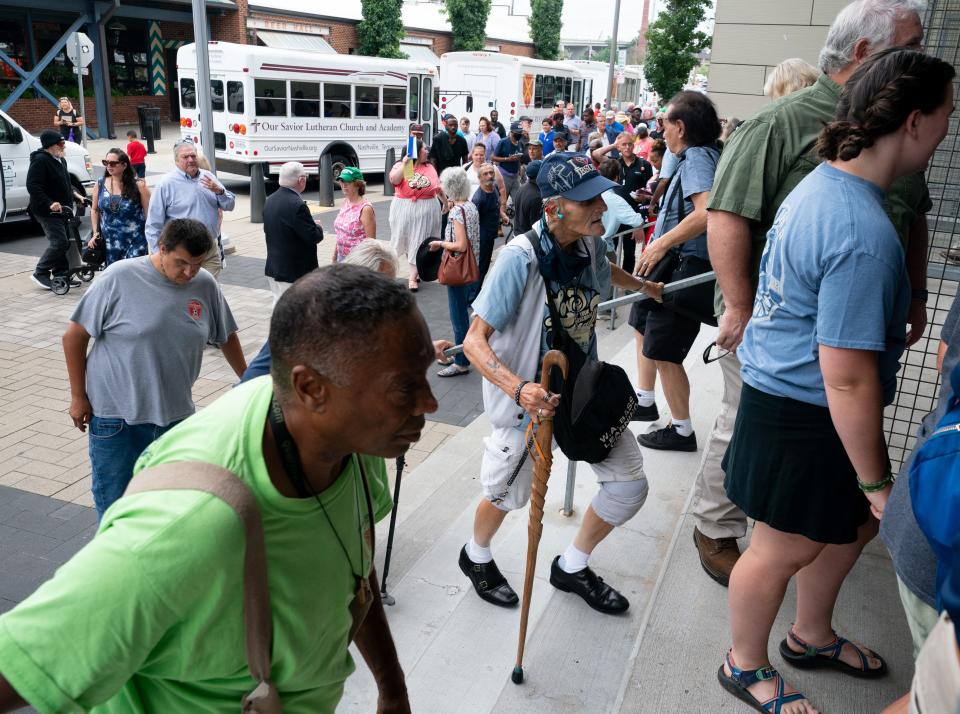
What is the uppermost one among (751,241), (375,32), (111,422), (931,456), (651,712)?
(375,32)

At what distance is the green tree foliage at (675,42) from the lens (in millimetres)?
26359

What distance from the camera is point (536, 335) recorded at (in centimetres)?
318

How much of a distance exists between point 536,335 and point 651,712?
4.75ft

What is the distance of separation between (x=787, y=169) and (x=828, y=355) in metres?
1.07

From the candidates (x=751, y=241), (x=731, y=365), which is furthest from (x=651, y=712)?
(x=751, y=241)

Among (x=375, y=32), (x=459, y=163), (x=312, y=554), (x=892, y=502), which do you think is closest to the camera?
(x=312, y=554)

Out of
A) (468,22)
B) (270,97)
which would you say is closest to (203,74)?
(270,97)

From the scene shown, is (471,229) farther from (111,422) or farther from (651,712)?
(651,712)

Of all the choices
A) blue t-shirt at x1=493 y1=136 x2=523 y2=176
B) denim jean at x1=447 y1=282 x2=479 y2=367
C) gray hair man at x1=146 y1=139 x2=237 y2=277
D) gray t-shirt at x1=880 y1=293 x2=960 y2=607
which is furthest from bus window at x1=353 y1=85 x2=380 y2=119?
gray t-shirt at x1=880 y1=293 x2=960 y2=607

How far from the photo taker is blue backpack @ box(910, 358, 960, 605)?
4.77 feet

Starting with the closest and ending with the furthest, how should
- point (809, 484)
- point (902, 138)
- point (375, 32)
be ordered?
point (902, 138) < point (809, 484) < point (375, 32)

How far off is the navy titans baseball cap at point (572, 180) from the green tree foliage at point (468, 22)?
1612 inches

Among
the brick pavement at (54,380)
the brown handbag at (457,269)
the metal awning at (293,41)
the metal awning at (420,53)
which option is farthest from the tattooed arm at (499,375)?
the metal awning at (420,53)

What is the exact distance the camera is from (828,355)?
6.97ft
